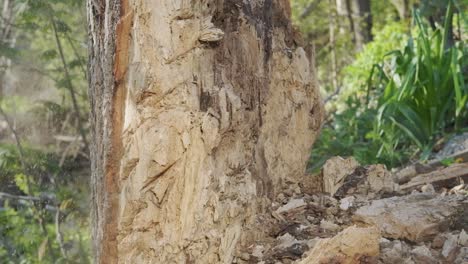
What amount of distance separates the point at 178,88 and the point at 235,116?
24 cm

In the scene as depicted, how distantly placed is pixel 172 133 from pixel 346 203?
2.48ft

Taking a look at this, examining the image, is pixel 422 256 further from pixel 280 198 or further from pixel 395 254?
pixel 280 198

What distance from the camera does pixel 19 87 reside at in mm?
8820

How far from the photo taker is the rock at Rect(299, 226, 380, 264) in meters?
2.37

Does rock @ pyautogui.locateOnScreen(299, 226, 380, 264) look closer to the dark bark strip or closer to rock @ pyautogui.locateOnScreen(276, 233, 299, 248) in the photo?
rock @ pyautogui.locateOnScreen(276, 233, 299, 248)

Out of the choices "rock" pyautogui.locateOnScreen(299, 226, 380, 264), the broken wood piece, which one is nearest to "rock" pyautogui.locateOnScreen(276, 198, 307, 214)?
"rock" pyautogui.locateOnScreen(299, 226, 380, 264)

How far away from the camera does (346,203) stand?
275cm

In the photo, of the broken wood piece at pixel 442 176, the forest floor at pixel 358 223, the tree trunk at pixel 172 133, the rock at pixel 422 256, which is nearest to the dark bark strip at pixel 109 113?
the tree trunk at pixel 172 133

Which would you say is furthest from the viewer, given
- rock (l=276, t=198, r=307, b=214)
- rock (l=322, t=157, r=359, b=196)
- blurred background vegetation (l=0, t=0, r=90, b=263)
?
blurred background vegetation (l=0, t=0, r=90, b=263)

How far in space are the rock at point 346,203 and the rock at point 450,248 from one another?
14.8 inches

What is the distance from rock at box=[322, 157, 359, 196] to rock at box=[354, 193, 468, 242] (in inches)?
8.5

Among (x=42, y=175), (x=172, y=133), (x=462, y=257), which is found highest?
(x=172, y=133)

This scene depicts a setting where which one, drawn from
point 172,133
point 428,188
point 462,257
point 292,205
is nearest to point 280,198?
Answer: point 292,205

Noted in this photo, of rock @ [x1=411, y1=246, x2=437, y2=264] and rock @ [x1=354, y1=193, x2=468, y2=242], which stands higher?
rock @ [x1=354, y1=193, x2=468, y2=242]
